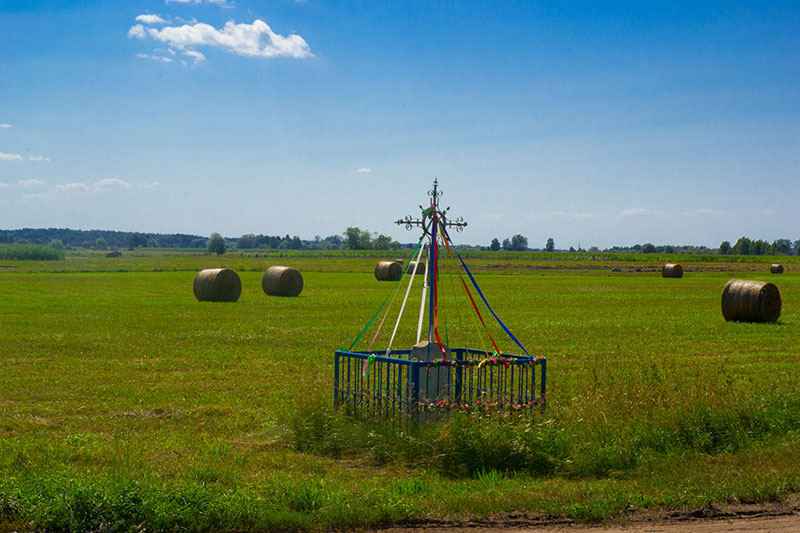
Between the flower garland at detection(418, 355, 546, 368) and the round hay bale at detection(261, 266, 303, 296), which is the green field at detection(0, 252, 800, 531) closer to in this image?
the flower garland at detection(418, 355, 546, 368)

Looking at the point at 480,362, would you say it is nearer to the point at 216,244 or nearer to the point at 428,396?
the point at 428,396

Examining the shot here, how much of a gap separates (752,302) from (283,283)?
72.3 feet

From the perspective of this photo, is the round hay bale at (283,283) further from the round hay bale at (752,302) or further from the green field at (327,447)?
the green field at (327,447)

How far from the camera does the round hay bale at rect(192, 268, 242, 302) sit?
35.2 metres

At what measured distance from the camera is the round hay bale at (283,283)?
130 feet

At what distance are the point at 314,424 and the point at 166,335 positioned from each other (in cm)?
1299

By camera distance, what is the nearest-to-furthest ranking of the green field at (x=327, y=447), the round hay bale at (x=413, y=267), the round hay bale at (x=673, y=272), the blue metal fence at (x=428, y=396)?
the green field at (x=327, y=447) < the blue metal fence at (x=428, y=396) < the round hay bale at (x=413, y=267) < the round hay bale at (x=673, y=272)

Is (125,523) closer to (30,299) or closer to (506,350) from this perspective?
(506,350)

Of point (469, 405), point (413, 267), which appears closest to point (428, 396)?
point (469, 405)

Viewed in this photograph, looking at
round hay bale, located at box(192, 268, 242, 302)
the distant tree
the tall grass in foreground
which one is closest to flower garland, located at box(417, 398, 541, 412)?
the tall grass in foreground

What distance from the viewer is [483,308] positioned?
33.3m

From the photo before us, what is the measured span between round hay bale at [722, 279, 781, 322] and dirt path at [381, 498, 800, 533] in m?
21.7

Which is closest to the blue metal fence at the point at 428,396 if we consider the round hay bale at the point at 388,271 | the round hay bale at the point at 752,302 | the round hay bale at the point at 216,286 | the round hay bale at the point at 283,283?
the round hay bale at the point at 752,302

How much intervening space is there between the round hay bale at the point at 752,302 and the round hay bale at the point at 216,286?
20.9 meters
